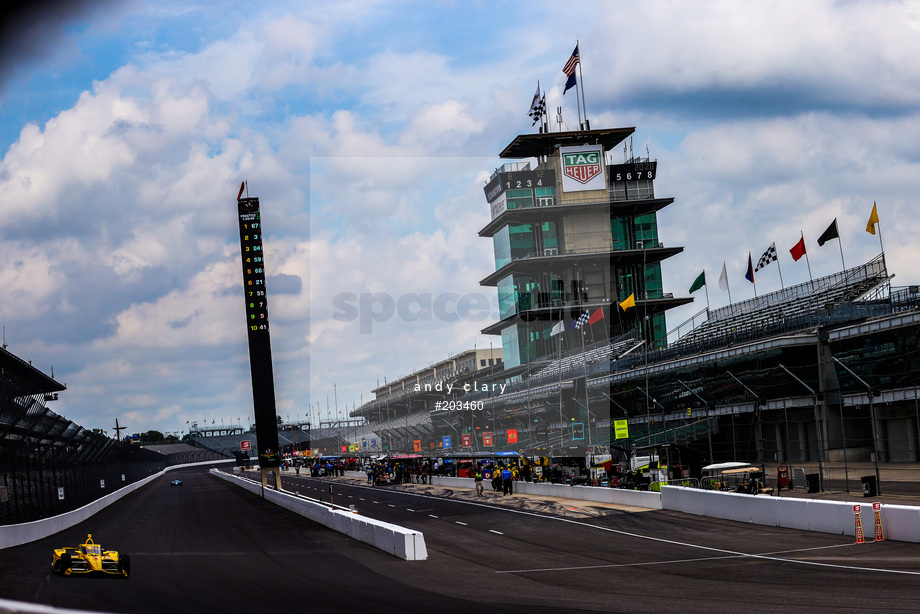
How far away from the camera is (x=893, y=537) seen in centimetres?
2077

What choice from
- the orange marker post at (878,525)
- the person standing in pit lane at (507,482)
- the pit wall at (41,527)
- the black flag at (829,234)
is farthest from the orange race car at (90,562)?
the black flag at (829,234)

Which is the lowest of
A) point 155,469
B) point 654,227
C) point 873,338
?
point 155,469

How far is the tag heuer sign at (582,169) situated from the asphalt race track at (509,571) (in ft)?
276

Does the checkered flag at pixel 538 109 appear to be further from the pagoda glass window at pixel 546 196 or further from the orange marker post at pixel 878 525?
the orange marker post at pixel 878 525

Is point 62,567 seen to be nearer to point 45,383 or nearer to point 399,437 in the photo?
point 45,383

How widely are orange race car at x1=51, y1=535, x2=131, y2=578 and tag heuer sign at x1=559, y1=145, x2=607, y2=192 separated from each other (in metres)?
98.4

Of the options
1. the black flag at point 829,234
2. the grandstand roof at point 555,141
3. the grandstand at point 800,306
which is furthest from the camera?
the grandstand roof at point 555,141

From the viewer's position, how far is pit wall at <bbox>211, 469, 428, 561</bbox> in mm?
21906

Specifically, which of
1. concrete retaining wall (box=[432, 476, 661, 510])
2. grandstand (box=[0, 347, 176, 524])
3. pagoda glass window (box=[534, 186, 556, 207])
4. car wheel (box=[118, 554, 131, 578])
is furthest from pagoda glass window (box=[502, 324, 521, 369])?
car wheel (box=[118, 554, 131, 578])

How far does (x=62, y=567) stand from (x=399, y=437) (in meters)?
Result: 110

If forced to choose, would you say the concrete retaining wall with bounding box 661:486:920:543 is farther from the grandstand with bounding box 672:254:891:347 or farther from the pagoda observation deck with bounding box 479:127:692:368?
the pagoda observation deck with bounding box 479:127:692:368

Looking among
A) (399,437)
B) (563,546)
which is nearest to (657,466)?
(563,546)

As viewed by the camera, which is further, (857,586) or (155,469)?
(155,469)

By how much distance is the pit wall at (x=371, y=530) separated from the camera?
21906 mm
